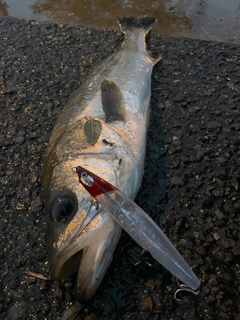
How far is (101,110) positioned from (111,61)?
40.6 inches

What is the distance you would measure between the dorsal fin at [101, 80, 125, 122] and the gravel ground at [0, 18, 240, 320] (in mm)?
465

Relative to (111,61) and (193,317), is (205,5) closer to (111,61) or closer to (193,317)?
(111,61)

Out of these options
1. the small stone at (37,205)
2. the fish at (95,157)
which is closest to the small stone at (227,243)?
the fish at (95,157)

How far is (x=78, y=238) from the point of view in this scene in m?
2.14

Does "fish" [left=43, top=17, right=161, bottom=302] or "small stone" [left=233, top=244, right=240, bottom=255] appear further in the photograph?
"small stone" [left=233, top=244, right=240, bottom=255]

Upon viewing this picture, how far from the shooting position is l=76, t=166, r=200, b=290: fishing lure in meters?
2.16

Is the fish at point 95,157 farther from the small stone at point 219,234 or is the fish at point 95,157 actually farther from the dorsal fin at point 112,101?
the small stone at point 219,234

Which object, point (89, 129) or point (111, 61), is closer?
point (89, 129)

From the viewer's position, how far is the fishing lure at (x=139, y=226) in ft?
7.09

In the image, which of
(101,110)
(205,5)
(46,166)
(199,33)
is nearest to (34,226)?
(46,166)

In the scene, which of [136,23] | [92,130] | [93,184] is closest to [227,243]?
[93,184]

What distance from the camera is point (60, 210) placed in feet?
7.50

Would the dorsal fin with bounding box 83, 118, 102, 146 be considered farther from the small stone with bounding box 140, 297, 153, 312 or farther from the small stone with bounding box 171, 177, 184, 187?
the small stone with bounding box 140, 297, 153, 312

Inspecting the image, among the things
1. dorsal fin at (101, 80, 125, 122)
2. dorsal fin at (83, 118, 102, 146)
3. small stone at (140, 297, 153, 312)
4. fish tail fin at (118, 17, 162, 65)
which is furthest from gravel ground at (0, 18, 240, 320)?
dorsal fin at (83, 118, 102, 146)
